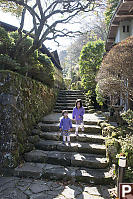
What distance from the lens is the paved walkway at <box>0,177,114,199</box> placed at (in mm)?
3135

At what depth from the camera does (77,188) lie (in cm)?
345

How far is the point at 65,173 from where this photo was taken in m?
3.82

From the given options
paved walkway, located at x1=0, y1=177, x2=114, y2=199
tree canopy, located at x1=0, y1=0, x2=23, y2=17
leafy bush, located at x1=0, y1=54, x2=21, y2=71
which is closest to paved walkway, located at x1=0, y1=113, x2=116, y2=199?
paved walkway, located at x1=0, y1=177, x2=114, y2=199

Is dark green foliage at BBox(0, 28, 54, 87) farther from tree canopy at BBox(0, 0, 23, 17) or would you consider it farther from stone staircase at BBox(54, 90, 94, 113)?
stone staircase at BBox(54, 90, 94, 113)

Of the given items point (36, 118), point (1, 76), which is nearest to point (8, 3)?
point (1, 76)

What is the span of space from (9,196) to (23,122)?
7.55 feet

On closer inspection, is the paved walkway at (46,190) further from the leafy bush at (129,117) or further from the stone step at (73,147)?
the leafy bush at (129,117)

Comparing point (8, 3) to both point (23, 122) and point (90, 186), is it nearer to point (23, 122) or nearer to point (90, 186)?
point (23, 122)

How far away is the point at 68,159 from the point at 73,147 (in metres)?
0.57

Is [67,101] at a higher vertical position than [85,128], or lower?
higher

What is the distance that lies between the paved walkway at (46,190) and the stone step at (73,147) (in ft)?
3.98

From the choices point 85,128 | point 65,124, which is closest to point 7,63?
point 65,124

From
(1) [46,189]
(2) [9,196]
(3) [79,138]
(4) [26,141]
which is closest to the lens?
(2) [9,196]

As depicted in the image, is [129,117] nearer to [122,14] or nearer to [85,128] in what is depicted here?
[85,128]
